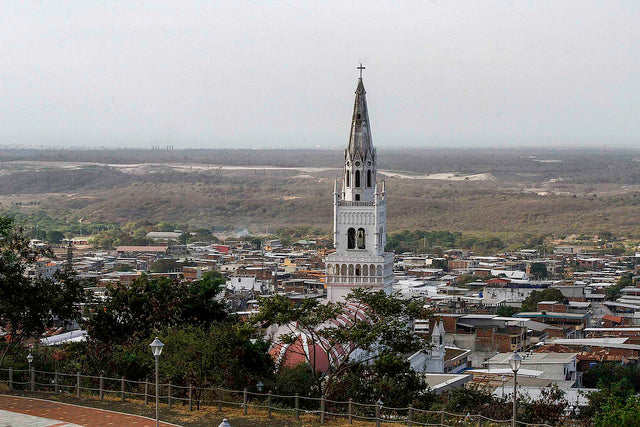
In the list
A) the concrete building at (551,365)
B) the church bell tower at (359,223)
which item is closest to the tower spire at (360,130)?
the church bell tower at (359,223)

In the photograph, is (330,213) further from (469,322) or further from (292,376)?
(292,376)

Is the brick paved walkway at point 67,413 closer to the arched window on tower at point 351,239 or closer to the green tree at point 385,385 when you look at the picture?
the green tree at point 385,385

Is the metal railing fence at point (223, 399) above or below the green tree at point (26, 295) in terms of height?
below

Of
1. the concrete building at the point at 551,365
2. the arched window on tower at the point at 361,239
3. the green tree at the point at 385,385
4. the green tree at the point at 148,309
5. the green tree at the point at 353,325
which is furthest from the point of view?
the arched window on tower at the point at 361,239

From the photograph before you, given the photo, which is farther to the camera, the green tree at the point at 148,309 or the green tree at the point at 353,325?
the green tree at the point at 148,309

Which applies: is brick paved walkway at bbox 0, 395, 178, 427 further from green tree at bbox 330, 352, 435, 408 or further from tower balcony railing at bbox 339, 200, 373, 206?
tower balcony railing at bbox 339, 200, 373, 206
